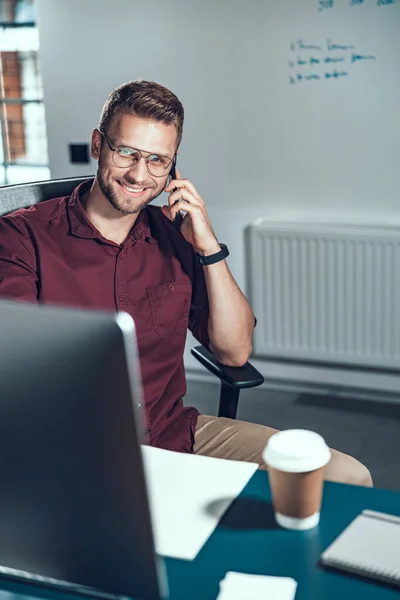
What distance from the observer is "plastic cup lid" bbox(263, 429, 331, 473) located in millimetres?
1033

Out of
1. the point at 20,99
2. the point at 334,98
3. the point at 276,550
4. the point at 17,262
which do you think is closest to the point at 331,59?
the point at 334,98

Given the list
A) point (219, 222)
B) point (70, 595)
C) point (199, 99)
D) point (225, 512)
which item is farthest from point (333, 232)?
point (70, 595)

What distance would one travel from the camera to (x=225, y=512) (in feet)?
3.70

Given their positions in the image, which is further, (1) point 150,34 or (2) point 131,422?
(1) point 150,34

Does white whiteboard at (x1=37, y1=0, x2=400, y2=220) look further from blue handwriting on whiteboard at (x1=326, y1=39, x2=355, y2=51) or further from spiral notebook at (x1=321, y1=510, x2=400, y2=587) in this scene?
spiral notebook at (x1=321, y1=510, x2=400, y2=587)

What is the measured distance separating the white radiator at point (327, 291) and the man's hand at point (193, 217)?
148cm

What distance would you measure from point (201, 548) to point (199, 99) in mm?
2681

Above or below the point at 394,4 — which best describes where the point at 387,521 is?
below

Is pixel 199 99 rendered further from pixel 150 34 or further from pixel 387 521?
pixel 387 521

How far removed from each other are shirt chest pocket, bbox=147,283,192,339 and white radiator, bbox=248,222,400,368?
1.51 metres

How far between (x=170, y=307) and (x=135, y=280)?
0.10 metres

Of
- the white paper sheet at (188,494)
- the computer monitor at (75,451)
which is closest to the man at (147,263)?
the white paper sheet at (188,494)

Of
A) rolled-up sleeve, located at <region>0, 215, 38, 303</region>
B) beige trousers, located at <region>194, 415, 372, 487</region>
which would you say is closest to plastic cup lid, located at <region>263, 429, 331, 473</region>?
beige trousers, located at <region>194, 415, 372, 487</region>

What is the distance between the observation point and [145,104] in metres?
1.78
